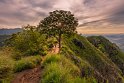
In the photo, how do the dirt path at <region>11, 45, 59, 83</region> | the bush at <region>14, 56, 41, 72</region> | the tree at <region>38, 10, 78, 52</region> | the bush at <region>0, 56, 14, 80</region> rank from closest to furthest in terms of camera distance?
1. the bush at <region>0, 56, 14, 80</region>
2. the dirt path at <region>11, 45, 59, 83</region>
3. the bush at <region>14, 56, 41, 72</region>
4. the tree at <region>38, 10, 78, 52</region>

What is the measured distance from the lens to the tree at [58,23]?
119 feet

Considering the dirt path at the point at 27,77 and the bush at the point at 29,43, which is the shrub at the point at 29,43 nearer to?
the bush at the point at 29,43

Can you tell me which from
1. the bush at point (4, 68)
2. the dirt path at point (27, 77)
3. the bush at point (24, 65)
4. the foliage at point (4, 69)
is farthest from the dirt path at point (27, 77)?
the bush at point (4, 68)

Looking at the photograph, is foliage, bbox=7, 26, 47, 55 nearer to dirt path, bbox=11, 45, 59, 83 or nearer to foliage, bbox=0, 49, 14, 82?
dirt path, bbox=11, 45, 59, 83

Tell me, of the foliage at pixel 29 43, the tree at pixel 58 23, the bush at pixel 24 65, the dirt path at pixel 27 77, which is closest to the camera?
the dirt path at pixel 27 77

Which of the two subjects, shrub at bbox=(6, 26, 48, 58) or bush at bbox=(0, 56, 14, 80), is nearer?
bush at bbox=(0, 56, 14, 80)

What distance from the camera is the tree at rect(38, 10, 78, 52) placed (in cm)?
3634

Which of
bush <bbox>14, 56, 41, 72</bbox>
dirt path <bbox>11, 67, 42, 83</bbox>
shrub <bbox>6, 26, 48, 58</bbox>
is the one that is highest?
shrub <bbox>6, 26, 48, 58</bbox>

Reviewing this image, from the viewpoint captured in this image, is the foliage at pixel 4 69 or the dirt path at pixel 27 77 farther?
the dirt path at pixel 27 77

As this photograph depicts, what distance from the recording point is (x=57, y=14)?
36562mm

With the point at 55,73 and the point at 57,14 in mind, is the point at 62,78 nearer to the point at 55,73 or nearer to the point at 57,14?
the point at 55,73

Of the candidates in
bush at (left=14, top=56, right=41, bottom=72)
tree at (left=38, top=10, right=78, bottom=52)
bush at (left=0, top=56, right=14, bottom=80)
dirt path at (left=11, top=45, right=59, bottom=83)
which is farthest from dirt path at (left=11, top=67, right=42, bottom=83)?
tree at (left=38, top=10, right=78, bottom=52)

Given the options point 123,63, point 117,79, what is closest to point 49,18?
point 117,79

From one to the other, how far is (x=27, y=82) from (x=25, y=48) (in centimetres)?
1479
